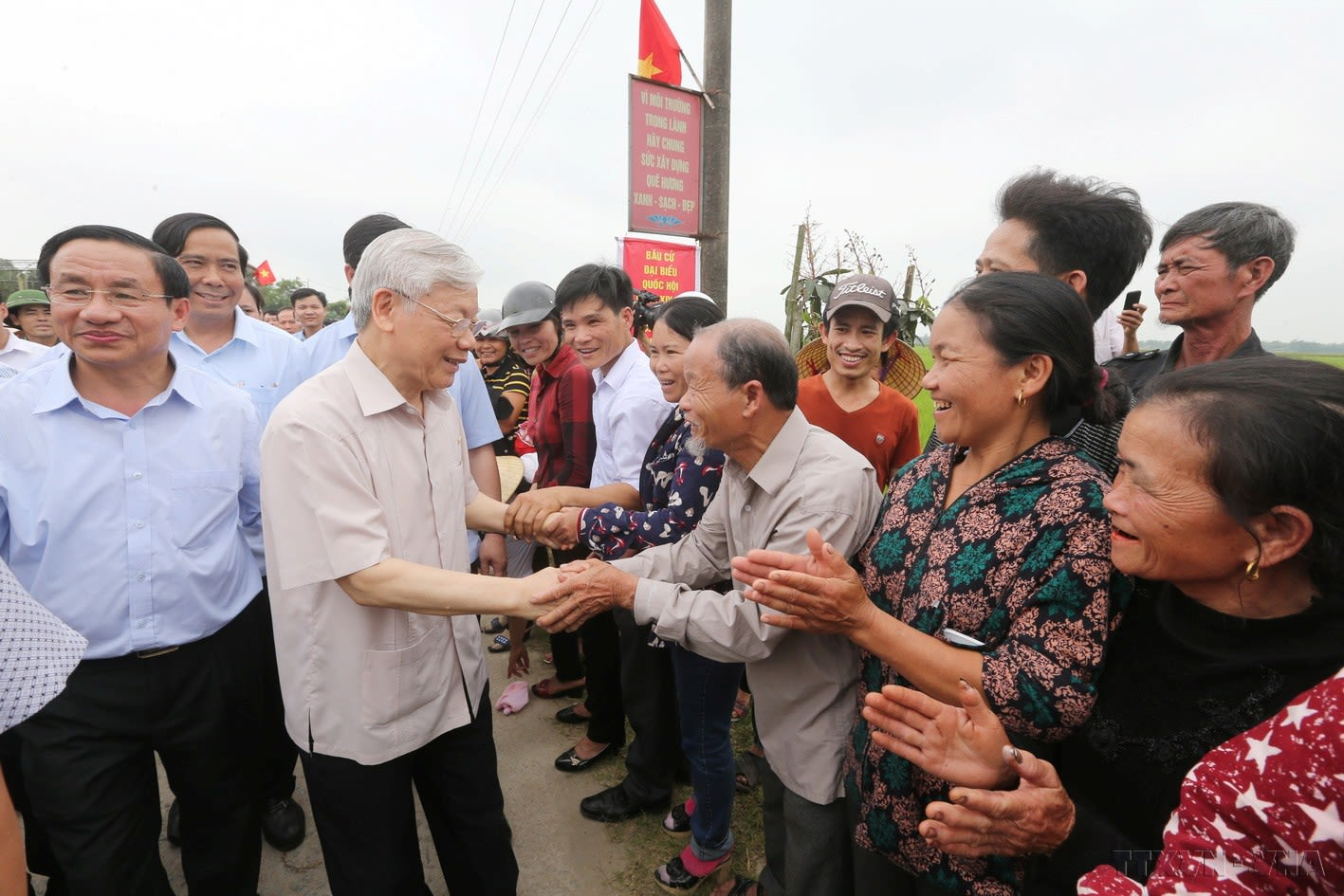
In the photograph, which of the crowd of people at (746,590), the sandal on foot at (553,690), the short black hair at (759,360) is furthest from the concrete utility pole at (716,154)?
the short black hair at (759,360)

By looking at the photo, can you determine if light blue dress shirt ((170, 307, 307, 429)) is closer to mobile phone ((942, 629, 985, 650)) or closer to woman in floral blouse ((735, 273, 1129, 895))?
woman in floral blouse ((735, 273, 1129, 895))

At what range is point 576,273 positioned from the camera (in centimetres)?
345

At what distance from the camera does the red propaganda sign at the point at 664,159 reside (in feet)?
19.4

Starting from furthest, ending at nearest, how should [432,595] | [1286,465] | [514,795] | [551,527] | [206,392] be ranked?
[514,795], [551,527], [206,392], [432,595], [1286,465]

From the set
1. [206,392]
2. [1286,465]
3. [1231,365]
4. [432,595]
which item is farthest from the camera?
[206,392]

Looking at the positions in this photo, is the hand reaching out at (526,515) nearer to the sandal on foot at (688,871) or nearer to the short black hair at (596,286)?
the short black hair at (596,286)

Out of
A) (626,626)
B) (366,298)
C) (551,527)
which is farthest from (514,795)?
(366,298)

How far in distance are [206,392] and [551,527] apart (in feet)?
4.59

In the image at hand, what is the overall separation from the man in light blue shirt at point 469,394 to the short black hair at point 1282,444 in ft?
9.17

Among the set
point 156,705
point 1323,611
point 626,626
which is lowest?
point 626,626

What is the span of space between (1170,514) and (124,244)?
3.07m

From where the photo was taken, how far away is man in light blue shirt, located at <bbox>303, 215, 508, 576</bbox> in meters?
3.12

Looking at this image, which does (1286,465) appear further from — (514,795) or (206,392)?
(514,795)


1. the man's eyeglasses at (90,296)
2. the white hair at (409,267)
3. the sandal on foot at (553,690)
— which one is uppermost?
the white hair at (409,267)
